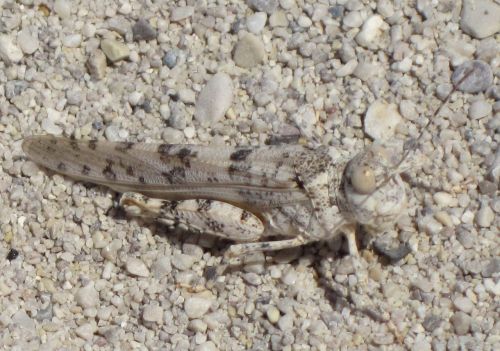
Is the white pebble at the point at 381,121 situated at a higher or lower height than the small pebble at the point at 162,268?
higher

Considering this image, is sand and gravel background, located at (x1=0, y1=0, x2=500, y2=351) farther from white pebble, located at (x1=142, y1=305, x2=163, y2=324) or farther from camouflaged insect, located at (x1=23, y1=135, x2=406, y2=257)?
camouflaged insect, located at (x1=23, y1=135, x2=406, y2=257)

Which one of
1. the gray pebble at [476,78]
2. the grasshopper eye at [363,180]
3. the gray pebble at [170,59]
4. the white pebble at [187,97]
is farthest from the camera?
the gray pebble at [170,59]

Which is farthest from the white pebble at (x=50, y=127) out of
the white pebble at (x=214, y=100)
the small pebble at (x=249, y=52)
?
the small pebble at (x=249, y=52)

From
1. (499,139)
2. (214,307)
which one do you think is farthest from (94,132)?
(499,139)

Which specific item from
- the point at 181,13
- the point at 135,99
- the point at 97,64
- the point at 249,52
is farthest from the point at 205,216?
the point at 181,13

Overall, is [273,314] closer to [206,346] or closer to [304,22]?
[206,346]

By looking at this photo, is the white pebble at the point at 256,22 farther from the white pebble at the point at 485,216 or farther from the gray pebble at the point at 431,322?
the gray pebble at the point at 431,322

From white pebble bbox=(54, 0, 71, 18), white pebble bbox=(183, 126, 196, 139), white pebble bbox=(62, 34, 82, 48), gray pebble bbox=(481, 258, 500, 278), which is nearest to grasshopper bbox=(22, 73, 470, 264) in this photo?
white pebble bbox=(183, 126, 196, 139)
